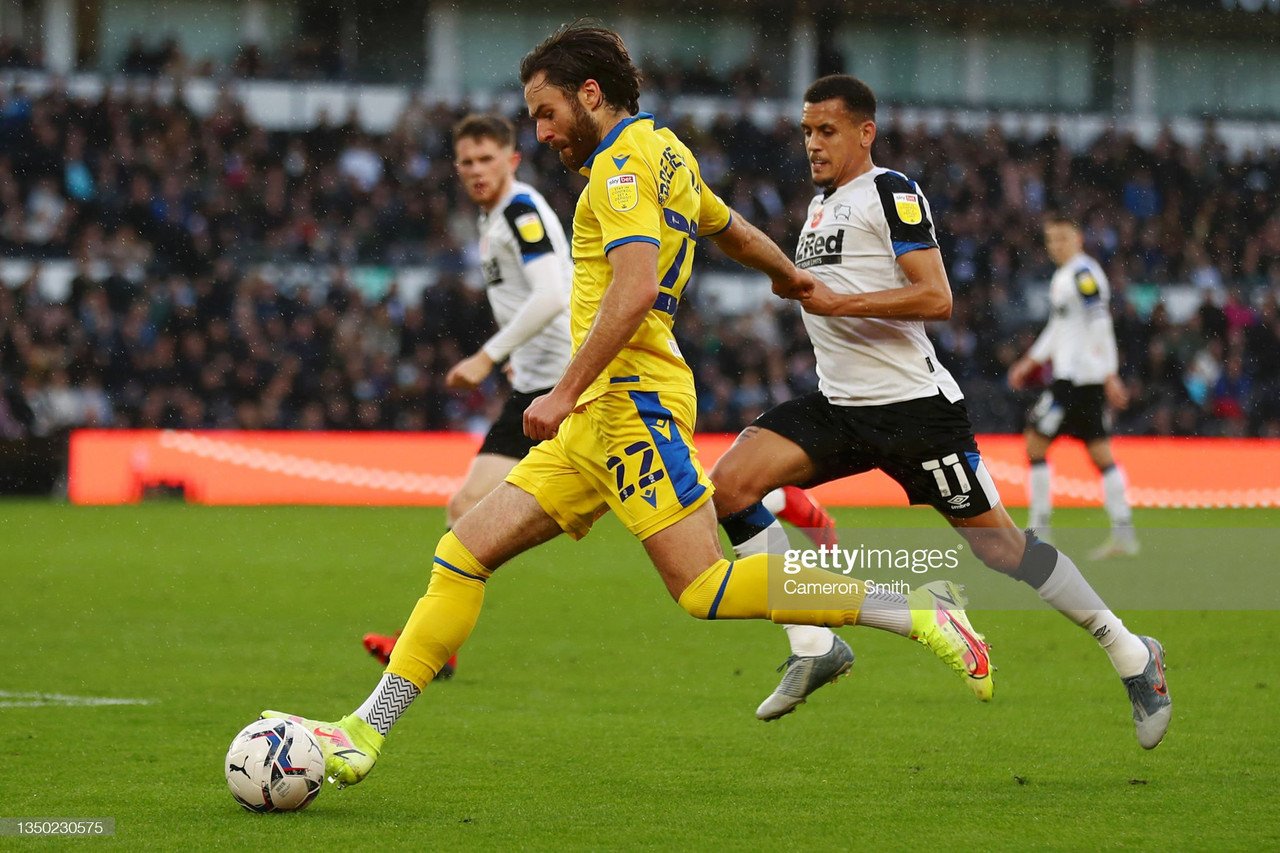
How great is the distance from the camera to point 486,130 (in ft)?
27.8

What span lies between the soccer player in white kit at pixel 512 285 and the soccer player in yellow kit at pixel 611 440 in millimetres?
2711

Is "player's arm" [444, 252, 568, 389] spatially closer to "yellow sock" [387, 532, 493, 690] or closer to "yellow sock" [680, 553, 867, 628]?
"yellow sock" [387, 532, 493, 690]

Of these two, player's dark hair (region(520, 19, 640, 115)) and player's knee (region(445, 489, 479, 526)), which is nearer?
player's dark hair (region(520, 19, 640, 115))

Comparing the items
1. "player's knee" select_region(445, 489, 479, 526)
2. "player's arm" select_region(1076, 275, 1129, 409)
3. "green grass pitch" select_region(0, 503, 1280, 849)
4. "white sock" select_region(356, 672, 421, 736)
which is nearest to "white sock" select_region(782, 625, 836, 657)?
"green grass pitch" select_region(0, 503, 1280, 849)

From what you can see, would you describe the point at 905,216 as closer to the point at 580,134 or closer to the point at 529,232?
the point at 580,134

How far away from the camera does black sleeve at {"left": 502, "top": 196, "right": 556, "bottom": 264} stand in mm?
8305

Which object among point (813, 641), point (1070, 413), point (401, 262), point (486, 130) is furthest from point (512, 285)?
point (401, 262)

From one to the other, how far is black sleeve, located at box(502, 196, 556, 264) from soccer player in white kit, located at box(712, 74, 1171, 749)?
1944 mm

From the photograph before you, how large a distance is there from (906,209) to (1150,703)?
1893 millimetres

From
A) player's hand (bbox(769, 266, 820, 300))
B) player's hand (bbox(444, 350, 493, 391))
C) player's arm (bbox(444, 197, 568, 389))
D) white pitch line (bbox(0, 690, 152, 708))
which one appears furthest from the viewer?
player's arm (bbox(444, 197, 568, 389))

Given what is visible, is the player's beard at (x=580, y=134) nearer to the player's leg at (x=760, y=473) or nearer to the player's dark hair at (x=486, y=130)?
the player's leg at (x=760, y=473)

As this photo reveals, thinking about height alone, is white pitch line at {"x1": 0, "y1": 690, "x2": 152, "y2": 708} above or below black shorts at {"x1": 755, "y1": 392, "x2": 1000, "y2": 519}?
below

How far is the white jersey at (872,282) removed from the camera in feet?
20.6

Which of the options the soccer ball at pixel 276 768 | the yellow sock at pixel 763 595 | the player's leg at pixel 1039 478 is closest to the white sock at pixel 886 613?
the yellow sock at pixel 763 595
